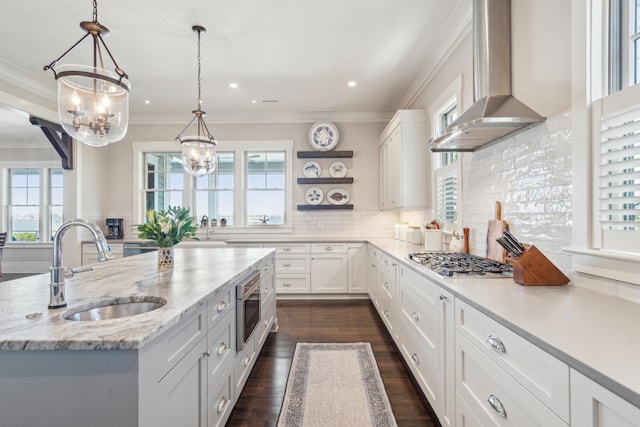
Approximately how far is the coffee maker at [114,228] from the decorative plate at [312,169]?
3.24 m

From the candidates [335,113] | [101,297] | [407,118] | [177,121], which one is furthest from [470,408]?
[177,121]

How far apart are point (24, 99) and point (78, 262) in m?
2.35

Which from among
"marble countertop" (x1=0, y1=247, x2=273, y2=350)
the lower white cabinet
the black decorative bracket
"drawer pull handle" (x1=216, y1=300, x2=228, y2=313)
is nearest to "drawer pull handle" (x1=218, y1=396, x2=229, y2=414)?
"drawer pull handle" (x1=216, y1=300, x2=228, y2=313)

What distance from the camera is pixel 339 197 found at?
4.88 m

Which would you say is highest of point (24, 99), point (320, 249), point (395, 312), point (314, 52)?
point (314, 52)

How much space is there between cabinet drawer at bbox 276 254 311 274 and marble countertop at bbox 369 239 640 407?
9.66 feet

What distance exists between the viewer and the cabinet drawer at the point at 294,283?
14.2ft

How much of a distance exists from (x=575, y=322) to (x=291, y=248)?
362 centimetres

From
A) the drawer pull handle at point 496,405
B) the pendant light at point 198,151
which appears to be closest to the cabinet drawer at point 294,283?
the pendant light at point 198,151

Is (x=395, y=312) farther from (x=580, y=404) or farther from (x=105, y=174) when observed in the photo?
(x=105, y=174)

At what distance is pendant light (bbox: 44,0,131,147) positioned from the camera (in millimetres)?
1564

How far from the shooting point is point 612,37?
130 centimetres

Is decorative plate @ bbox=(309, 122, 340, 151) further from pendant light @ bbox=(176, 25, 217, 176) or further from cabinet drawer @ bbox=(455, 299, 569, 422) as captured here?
cabinet drawer @ bbox=(455, 299, 569, 422)

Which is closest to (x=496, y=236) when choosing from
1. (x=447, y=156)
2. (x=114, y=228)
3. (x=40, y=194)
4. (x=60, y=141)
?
(x=447, y=156)
